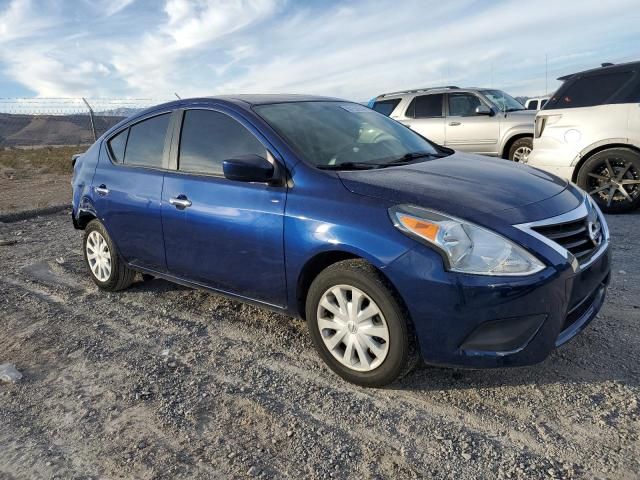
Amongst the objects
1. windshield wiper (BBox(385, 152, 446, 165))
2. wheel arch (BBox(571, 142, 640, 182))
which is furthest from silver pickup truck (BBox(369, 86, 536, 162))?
windshield wiper (BBox(385, 152, 446, 165))

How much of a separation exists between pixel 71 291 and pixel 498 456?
13.4 feet

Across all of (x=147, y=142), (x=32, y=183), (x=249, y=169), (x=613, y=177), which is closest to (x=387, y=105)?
(x=613, y=177)

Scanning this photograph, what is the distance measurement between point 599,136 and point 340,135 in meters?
4.53

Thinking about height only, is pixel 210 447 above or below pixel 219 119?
below

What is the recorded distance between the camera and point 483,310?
2521mm

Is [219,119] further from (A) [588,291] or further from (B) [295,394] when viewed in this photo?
(A) [588,291]

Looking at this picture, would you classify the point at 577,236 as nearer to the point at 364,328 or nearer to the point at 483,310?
the point at 483,310

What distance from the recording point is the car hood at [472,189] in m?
2.71

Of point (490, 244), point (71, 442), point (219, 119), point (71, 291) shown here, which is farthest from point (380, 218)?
point (71, 291)

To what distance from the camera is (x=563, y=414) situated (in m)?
2.62

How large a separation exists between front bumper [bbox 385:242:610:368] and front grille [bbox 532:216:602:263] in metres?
0.14

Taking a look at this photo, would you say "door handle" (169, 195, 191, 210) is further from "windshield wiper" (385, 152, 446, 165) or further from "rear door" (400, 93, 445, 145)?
"rear door" (400, 93, 445, 145)

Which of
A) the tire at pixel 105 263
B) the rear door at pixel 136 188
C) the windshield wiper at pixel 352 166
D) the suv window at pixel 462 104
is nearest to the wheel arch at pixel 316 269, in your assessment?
the windshield wiper at pixel 352 166

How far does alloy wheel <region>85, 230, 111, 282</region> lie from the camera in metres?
4.78
